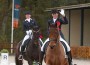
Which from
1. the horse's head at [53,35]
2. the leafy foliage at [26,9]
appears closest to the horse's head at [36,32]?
the horse's head at [53,35]

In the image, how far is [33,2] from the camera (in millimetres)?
62531

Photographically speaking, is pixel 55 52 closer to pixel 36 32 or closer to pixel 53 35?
pixel 53 35

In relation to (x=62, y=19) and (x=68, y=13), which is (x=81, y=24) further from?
(x=62, y=19)

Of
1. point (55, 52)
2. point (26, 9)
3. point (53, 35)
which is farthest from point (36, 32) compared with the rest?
point (26, 9)

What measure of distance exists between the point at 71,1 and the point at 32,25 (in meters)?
43.2

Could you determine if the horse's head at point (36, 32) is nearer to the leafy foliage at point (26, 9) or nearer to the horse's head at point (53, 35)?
the horse's head at point (53, 35)

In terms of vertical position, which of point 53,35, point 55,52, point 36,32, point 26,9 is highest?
point 53,35

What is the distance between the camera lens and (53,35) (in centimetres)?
1222

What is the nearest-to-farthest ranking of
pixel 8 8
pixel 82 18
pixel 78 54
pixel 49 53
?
pixel 49 53 → pixel 78 54 → pixel 82 18 → pixel 8 8

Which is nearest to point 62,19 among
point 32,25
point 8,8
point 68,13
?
point 32,25

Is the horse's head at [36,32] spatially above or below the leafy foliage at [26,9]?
above

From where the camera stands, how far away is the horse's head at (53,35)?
12.1m

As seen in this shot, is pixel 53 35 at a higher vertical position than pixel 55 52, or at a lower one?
higher

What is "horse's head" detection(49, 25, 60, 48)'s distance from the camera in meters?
12.1
